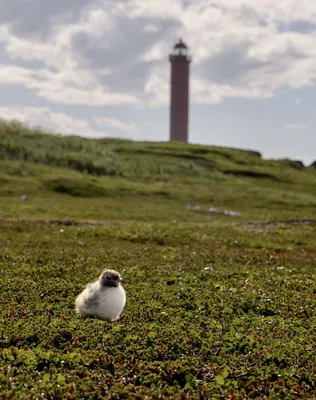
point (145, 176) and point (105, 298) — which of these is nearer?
point (105, 298)

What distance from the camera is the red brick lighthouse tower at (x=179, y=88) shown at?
134 metres

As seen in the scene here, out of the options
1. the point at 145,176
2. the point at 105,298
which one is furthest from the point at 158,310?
the point at 145,176

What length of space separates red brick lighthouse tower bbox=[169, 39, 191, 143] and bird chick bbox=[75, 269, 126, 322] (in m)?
125

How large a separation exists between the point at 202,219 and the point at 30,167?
27157 mm

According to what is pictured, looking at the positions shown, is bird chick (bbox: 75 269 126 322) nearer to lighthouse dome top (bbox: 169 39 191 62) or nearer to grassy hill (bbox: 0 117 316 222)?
grassy hill (bbox: 0 117 316 222)

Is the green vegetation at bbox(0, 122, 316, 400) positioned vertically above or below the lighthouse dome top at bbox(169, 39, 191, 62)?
below

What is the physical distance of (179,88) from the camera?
135 metres

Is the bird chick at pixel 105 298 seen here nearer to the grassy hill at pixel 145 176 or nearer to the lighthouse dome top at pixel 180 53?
the grassy hill at pixel 145 176

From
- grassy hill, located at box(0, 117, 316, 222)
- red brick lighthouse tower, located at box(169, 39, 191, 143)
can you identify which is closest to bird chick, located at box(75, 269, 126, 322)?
grassy hill, located at box(0, 117, 316, 222)

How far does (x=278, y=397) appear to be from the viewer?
9.31m

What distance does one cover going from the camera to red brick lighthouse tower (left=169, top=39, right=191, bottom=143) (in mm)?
134250

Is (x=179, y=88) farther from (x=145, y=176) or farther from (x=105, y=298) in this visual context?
(x=105, y=298)

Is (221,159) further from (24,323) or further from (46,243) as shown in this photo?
(24,323)

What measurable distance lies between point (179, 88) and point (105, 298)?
126318 millimetres
